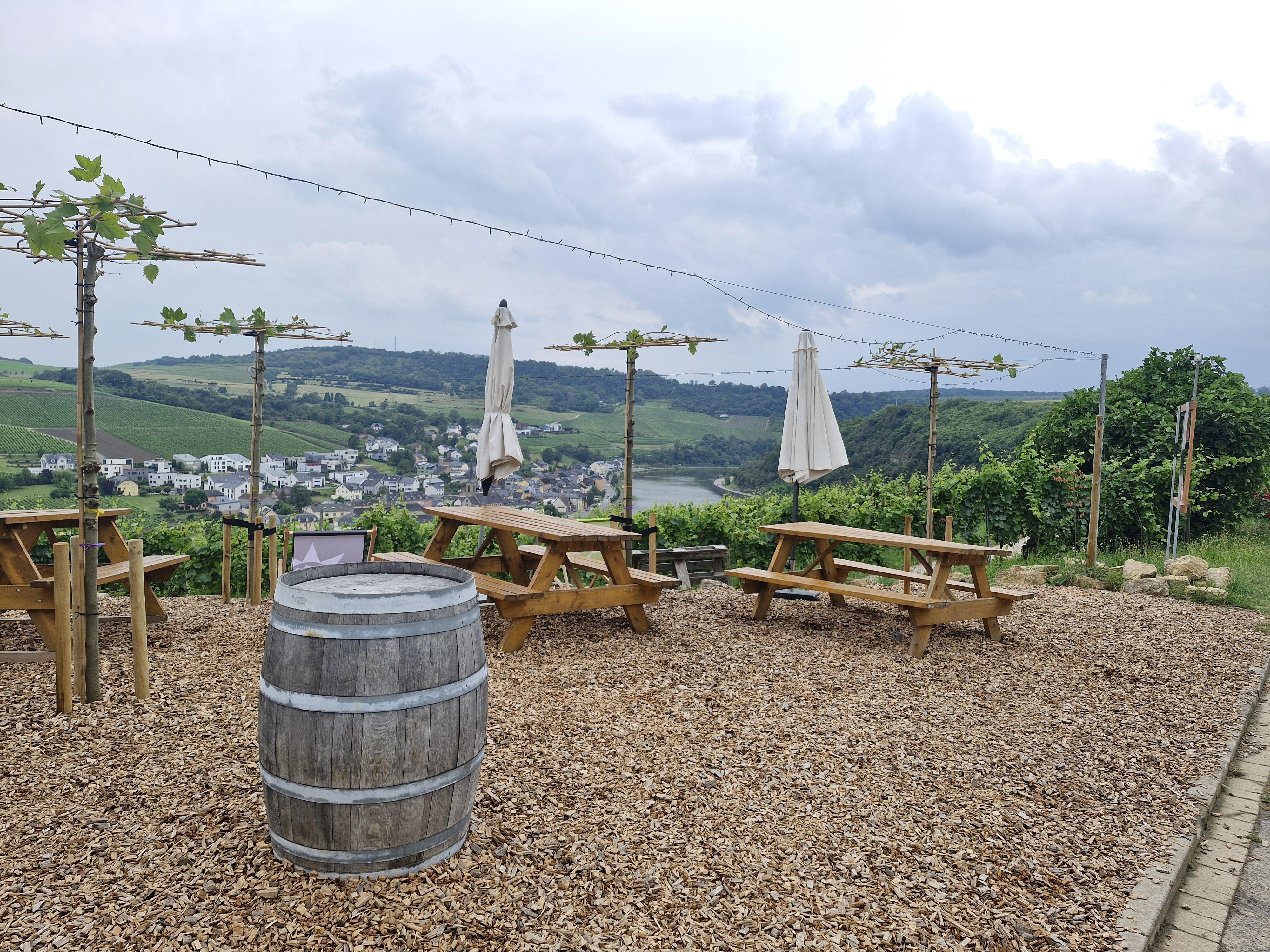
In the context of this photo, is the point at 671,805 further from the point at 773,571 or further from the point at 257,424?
the point at 257,424

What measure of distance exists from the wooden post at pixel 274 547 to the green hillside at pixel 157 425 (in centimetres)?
813

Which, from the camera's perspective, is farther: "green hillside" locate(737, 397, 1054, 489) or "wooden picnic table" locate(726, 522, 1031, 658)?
"green hillside" locate(737, 397, 1054, 489)

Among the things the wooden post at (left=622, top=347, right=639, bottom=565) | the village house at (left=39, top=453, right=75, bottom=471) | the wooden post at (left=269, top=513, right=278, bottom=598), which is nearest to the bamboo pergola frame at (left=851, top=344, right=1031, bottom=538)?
the wooden post at (left=622, top=347, right=639, bottom=565)

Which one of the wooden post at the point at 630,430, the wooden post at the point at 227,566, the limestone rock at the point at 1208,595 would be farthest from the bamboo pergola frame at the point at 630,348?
the limestone rock at the point at 1208,595

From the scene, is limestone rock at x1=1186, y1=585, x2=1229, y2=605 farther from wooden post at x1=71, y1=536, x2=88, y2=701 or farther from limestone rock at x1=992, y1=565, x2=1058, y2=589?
wooden post at x1=71, y1=536, x2=88, y2=701

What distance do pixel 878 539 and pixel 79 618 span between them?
5.06 m

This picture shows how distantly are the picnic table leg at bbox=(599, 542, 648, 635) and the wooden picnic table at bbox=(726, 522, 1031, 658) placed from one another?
0.96m

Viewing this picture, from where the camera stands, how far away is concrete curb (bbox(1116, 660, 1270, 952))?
94.3 inches

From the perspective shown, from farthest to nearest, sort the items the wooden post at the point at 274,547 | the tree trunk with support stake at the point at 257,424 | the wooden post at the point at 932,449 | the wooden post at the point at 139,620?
Answer: the wooden post at the point at 932,449 → the tree trunk with support stake at the point at 257,424 → the wooden post at the point at 274,547 → the wooden post at the point at 139,620

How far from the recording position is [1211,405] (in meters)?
12.3

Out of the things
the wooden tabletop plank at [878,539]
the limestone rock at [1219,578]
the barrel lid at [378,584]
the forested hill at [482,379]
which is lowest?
the limestone rock at [1219,578]

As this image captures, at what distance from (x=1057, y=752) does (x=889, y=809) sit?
1302 mm

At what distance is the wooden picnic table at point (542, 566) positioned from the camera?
5.02 meters

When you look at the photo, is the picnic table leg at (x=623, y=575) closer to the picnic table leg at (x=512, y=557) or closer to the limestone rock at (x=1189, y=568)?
the picnic table leg at (x=512, y=557)
